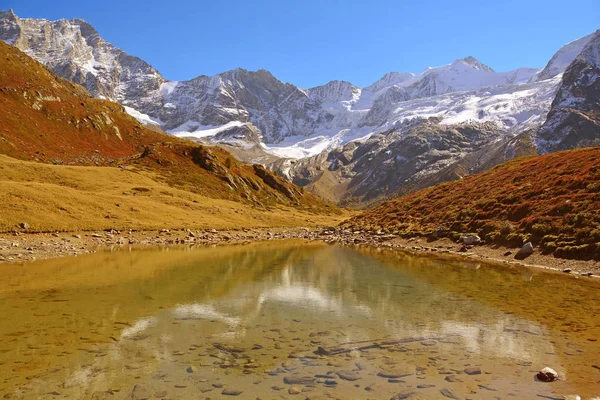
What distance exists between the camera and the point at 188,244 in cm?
5031

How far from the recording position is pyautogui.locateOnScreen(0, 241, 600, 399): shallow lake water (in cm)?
1050

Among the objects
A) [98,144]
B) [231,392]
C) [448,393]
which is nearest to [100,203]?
[231,392]

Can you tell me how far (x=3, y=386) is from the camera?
10.2 meters

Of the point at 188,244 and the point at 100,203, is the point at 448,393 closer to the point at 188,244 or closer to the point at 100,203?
the point at 188,244

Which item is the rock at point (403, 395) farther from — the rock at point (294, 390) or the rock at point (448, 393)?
the rock at point (294, 390)

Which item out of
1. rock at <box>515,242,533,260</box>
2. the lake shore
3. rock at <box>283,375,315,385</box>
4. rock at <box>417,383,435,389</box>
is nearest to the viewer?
rock at <box>417,383,435,389</box>

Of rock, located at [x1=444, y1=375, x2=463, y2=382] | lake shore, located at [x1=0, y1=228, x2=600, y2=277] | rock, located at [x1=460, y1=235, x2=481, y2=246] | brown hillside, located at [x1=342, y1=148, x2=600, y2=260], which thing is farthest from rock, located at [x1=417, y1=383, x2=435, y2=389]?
rock, located at [x1=460, y1=235, x2=481, y2=246]

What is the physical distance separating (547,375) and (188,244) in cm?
4503

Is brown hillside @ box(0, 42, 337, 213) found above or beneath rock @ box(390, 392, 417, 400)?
above

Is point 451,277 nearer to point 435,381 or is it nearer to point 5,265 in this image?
point 435,381

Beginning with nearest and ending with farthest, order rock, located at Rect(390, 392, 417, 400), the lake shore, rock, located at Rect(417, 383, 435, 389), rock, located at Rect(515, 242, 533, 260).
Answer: rock, located at Rect(390, 392, 417, 400) → rock, located at Rect(417, 383, 435, 389) → the lake shore → rock, located at Rect(515, 242, 533, 260)

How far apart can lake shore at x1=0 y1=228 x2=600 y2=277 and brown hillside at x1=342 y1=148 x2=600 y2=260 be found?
1513 mm

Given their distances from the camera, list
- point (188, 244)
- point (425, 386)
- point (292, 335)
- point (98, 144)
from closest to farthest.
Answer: point (425, 386) → point (292, 335) → point (188, 244) → point (98, 144)

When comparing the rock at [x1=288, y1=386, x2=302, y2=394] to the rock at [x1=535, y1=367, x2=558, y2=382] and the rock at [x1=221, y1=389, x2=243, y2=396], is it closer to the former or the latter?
the rock at [x1=221, y1=389, x2=243, y2=396]
